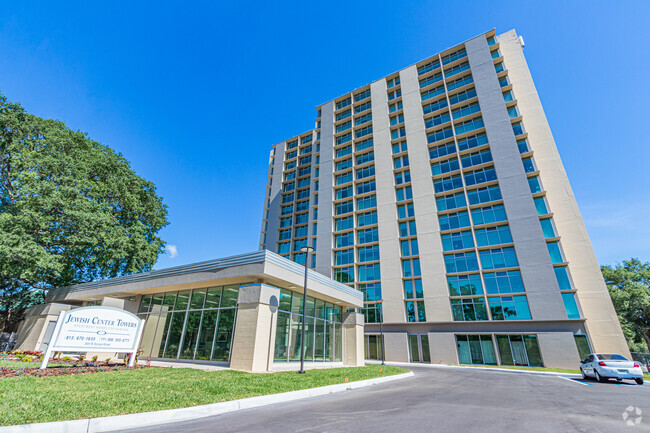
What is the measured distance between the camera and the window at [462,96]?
37844 millimetres

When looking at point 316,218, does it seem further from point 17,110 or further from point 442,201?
point 17,110

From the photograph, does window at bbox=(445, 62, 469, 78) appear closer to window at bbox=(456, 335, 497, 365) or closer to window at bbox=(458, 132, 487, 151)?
window at bbox=(458, 132, 487, 151)

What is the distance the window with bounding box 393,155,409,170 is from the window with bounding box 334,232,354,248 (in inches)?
447

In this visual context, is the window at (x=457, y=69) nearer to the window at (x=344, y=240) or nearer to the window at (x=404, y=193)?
the window at (x=404, y=193)

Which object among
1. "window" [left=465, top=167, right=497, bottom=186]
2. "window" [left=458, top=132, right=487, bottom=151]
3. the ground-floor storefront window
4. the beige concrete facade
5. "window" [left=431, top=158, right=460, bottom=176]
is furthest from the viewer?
"window" [left=431, top=158, right=460, bottom=176]

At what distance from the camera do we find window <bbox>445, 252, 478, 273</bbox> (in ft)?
102

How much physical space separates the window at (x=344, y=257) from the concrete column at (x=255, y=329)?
2451cm

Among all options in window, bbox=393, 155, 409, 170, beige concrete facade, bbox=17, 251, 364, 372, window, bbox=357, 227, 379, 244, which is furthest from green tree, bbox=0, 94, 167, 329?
window, bbox=393, 155, 409, 170

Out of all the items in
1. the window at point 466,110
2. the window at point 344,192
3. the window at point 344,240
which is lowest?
the window at point 344,240

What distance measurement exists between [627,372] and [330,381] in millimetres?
14263

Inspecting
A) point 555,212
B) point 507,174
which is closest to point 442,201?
point 507,174

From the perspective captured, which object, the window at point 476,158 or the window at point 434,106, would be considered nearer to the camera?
the window at point 476,158

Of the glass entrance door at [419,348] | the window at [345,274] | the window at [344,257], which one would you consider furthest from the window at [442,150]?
the glass entrance door at [419,348]

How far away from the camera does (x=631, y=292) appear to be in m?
36.7
